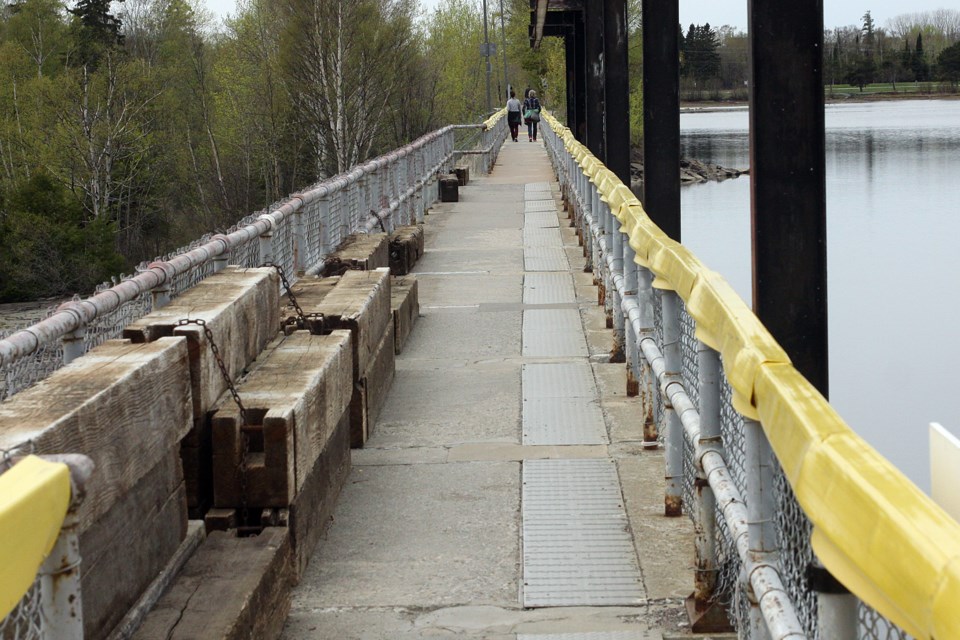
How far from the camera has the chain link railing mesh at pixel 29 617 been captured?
8.45 ft

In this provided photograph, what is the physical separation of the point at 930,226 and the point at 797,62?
4115 cm

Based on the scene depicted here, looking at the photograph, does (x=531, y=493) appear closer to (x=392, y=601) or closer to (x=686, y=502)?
(x=686, y=502)

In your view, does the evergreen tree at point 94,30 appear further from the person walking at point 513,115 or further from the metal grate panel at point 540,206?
the metal grate panel at point 540,206

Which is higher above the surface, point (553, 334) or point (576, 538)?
point (553, 334)

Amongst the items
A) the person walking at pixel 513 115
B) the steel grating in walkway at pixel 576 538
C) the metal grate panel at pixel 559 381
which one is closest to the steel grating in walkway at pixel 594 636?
the steel grating in walkway at pixel 576 538

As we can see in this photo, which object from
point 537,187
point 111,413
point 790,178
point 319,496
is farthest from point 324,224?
point 537,187

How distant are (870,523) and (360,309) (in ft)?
17.7

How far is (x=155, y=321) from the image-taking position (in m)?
5.41

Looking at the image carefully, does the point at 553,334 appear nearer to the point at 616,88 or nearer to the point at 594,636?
the point at 594,636

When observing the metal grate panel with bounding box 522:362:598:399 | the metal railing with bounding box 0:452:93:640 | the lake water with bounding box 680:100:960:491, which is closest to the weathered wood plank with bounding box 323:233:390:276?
the metal grate panel with bounding box 522:362:598:399

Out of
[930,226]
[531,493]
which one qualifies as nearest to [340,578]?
[531,493]

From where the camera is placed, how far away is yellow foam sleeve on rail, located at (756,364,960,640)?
1751mm

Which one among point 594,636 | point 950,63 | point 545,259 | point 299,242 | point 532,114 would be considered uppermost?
point 950,63

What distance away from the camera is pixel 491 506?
633 cm
